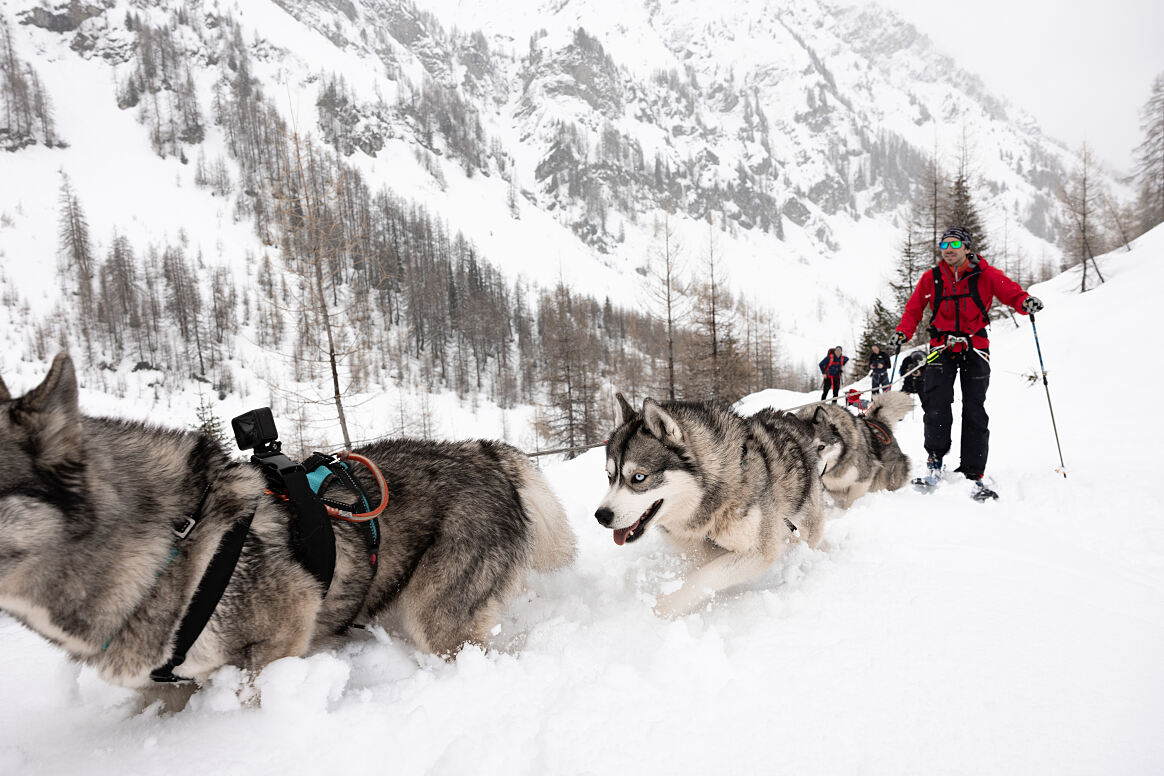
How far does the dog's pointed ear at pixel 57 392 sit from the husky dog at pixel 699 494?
264 centimetres

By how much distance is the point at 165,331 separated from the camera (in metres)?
63.5

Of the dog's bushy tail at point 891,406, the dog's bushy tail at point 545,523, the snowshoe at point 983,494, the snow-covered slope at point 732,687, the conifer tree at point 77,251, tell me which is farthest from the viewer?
the conifer tree at point 77,251

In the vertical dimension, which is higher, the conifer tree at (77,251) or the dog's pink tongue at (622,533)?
the conifer tree at (77,251)

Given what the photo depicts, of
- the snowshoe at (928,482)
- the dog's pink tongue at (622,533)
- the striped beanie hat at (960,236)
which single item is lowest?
the snowshoe at (928,482)

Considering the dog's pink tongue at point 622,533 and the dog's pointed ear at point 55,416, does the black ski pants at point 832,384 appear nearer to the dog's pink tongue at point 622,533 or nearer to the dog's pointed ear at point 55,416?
the dog's pink tongue at point 622,533

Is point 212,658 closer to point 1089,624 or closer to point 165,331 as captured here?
point 1089,624

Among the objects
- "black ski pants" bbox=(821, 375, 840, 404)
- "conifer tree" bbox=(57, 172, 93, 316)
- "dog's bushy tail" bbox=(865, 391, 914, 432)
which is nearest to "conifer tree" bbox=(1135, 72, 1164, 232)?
"black ski pants" bbox=(821, 375, 840, 404)

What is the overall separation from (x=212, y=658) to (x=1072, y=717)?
12.0ft

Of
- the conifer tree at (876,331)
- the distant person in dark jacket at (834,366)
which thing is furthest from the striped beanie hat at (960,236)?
the conifer tree at (876,331)

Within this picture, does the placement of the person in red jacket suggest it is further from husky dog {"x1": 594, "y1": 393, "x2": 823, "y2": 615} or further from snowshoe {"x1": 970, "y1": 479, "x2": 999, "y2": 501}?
husky dog {"x1": 594, "y1": 393, "x2": 823, "y2": 615}

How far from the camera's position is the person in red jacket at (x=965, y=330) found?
236 inches

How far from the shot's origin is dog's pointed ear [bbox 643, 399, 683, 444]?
3.54 metres

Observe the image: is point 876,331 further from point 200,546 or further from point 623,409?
point 200,546

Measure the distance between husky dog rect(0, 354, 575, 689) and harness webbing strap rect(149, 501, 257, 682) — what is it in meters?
0.03
